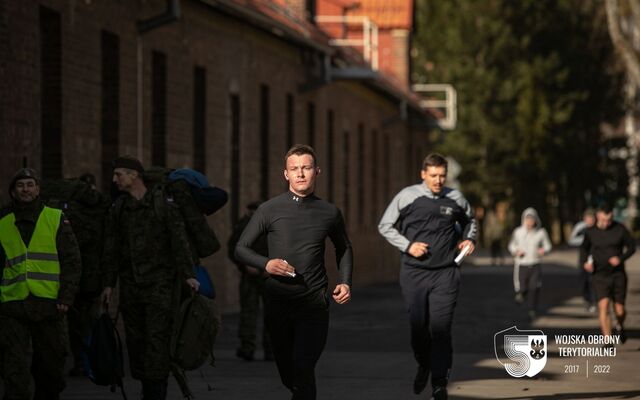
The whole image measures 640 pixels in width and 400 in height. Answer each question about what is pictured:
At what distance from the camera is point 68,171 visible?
18.7 meters

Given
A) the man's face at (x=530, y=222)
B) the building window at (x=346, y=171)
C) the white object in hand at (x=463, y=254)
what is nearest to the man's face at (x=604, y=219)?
the white object in hand at (x=463, y=254)

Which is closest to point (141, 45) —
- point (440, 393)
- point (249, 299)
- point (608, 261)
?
point (249, 299)

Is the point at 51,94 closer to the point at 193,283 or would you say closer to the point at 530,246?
the point at 193,283

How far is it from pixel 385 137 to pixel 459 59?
3079cm

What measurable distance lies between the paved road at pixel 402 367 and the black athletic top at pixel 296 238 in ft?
10.2

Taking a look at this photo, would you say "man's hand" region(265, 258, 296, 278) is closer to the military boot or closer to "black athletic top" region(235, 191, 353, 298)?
"black athletic top" region(235, 191, 353, 298)

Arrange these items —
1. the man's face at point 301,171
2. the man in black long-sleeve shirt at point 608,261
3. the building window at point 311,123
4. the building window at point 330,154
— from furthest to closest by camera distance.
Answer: the building window at point 330,154 < the building window at point 311,123 < the man in black long-sleeve shirt at point 608,261 < the man's face at point 301,171

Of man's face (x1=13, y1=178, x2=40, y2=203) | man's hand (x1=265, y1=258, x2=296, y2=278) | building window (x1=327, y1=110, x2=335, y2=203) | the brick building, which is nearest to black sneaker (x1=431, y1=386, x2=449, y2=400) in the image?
man's hand (x1=265, y1=258, x2=296, y2=278)

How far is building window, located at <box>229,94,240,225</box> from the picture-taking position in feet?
91.6

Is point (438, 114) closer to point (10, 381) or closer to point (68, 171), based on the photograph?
point (68, 171)

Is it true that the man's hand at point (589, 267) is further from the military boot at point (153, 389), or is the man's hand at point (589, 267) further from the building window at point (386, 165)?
the building window at point (386, 165)

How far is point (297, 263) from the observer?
10.5 metres

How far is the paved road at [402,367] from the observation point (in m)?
13.9

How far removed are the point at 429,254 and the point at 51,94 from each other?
6613 millimetres
